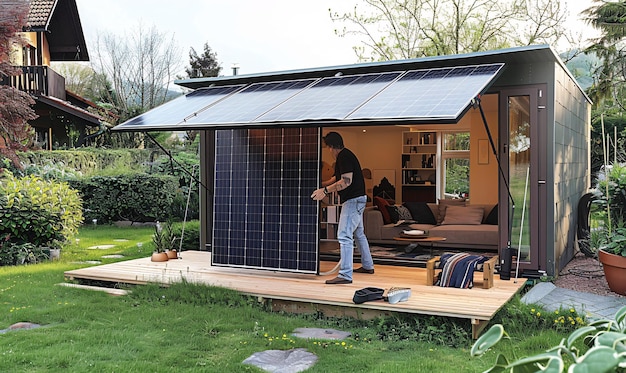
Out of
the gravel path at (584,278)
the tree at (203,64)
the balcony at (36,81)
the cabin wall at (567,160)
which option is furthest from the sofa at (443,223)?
the tree at (203,64)

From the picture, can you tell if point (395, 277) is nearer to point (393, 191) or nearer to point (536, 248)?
point (536, 248)

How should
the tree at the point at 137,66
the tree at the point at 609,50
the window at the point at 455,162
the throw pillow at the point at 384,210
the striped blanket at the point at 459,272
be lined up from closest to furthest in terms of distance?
1. the striped blanket at the point at 459,272
2. the throw pillow at the point at 384,210
3. the window at the point at 455,162
4. the tree at the point at 609,50
5. the tree at the point at 137,66

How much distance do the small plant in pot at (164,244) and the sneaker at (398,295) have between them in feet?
13.1

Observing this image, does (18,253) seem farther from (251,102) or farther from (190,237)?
(251,102)

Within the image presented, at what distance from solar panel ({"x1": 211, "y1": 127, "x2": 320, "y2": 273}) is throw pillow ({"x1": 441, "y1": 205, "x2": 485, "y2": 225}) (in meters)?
3.98

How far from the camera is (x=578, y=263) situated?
30.6 feet

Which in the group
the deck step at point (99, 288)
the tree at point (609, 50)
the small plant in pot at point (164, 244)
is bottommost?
the deck step at point (99, 288)

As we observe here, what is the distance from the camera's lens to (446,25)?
21.5 m

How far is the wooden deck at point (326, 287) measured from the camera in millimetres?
6066

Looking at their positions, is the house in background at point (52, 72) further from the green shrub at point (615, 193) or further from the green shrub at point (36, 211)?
the green shrub at point (615, 193)

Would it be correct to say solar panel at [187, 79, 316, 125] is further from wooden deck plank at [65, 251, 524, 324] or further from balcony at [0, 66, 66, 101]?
balcony at [0, 66, 66, 101]

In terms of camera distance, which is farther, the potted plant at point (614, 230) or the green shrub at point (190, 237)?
the green shrub at point (190, 237)

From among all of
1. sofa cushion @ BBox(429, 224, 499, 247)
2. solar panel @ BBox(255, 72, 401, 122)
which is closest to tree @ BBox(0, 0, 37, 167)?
solar panel @ BBox(255, 72, 401, 122)

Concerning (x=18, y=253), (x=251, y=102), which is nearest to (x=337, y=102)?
(x=251, y=102)
